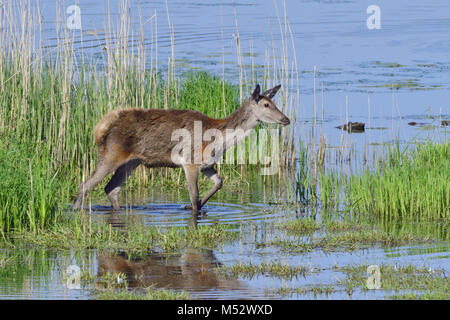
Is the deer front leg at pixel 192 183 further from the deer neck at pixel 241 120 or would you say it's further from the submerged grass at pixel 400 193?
the submerged grass at pixel 400 193

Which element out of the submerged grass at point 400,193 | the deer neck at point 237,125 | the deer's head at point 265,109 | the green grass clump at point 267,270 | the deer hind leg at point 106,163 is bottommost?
the green grass clump at point 267,270

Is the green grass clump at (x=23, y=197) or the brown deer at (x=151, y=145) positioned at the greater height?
the brown deer at (x=151, y=145)

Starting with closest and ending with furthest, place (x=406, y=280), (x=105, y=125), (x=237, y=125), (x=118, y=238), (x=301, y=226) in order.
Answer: (x=406, y=280), (x=118, y=238), (x=301, y=226), (x=105, y=125), (x=237, y=125)

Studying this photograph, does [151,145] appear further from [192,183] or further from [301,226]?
[301,226]

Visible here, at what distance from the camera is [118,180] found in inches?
523

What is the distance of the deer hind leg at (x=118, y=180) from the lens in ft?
43.2

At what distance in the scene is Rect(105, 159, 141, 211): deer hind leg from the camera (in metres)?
13.2

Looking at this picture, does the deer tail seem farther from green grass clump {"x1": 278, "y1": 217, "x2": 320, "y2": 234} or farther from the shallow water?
green grass clump {"x1": 278, "y1": 217, "x2": 320, "y2": 234}

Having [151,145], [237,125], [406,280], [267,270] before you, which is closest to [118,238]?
[267,270]

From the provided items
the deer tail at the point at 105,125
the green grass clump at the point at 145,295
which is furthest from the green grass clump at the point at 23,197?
the green grass clump at the point at 145,295

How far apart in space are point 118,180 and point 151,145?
2.44 ft

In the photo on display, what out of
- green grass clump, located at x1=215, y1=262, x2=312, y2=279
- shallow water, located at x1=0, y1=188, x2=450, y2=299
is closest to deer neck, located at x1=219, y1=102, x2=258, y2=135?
shallow water, located at x1=0, y1=188, x2=450, y2=299

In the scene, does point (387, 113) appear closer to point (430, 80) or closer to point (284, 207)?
point (430, 80)
